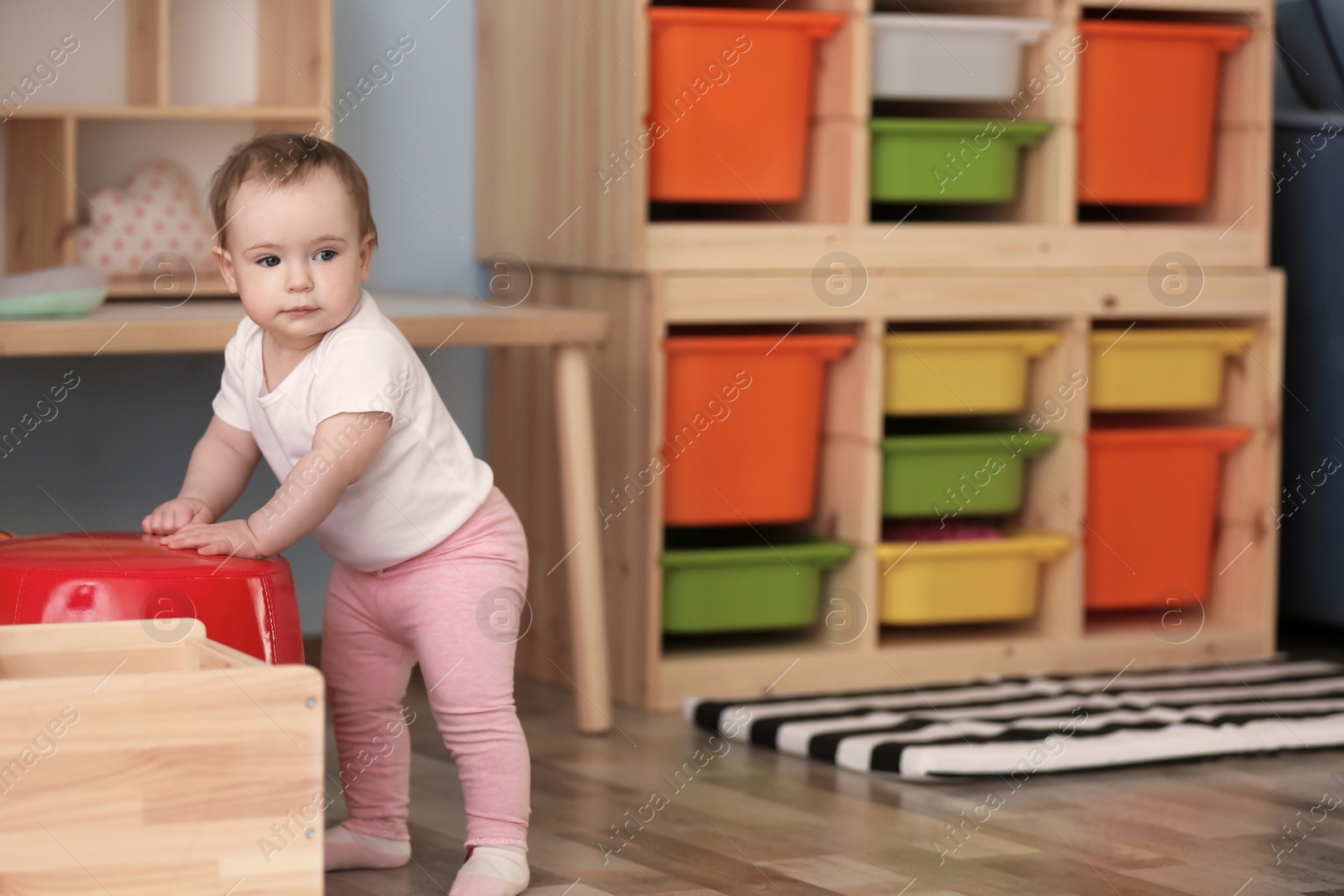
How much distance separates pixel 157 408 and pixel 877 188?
3.40ft

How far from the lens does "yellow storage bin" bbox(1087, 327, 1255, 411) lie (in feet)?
8.69

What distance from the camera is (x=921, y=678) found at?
101 inches

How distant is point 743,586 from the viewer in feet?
8.11

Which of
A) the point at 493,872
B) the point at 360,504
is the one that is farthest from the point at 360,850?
the point at 360,504

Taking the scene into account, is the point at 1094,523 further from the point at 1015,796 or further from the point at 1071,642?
the point at 1015,796

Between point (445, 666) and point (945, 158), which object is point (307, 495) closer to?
point (445, 666)

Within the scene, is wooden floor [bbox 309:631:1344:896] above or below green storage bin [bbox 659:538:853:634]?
below

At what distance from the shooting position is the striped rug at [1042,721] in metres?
2.06

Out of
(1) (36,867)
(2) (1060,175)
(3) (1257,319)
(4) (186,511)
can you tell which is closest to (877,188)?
(2) (1060,175)

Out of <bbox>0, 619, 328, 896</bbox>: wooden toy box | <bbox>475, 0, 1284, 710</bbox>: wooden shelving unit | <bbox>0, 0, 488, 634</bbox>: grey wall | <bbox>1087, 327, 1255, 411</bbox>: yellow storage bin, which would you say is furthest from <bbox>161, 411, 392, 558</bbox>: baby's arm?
<bbox>1087, 327, 1255, 411</bbox>: yellow storage bin

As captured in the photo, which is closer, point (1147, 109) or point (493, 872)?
point (493, 872)

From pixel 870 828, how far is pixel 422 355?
119cm

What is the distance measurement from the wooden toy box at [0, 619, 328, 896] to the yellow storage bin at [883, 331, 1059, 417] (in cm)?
144

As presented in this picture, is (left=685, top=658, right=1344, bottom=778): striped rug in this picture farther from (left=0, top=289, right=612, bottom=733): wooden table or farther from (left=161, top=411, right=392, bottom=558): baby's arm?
(left=161, top=411, right=392, bottom=558): baby's arm
